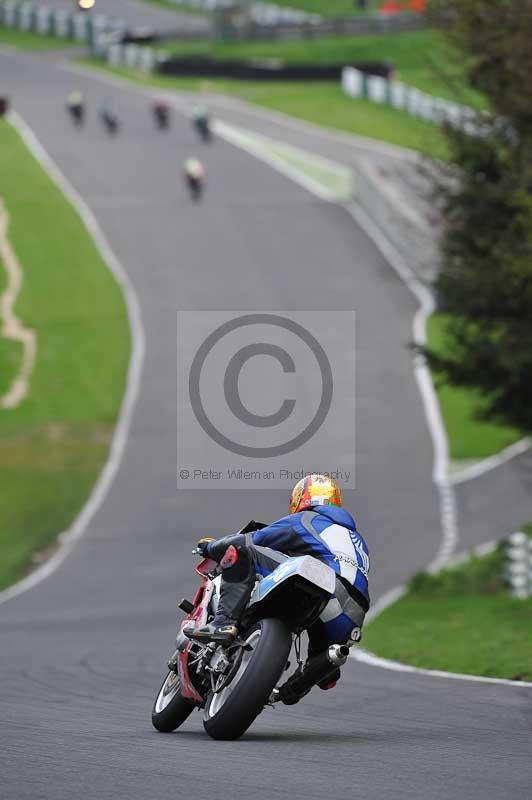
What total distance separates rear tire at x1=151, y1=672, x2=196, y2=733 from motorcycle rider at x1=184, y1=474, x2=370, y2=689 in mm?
464

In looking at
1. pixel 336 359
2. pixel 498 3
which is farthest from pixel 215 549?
pixel 336 359

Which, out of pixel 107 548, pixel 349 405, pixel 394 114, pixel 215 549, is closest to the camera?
pixel 215 549

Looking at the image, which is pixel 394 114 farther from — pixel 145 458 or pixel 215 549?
pixel 215 549

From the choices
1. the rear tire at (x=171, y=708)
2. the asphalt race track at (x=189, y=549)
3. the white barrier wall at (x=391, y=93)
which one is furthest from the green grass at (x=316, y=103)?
the rear tire at (x=171, y=708)

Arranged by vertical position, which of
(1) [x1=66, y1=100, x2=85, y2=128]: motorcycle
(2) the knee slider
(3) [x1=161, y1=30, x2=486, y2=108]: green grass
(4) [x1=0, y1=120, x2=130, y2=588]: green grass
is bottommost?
(3) [x1=161, y1=30, x2=486, y2=108]: green grass

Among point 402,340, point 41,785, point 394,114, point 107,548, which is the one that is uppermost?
point 41,785

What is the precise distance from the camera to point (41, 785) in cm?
665

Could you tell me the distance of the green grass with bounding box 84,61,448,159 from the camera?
64750 mm

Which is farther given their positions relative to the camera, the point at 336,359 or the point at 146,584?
the point at 336,359

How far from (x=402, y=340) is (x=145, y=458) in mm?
10585

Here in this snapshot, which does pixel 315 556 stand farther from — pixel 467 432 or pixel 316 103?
pixel 316 103

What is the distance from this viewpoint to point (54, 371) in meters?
38.2

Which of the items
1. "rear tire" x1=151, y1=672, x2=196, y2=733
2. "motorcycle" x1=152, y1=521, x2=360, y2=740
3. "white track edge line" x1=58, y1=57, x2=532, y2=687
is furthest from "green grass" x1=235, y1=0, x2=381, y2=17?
"motorcycle" x1=152, y1=521, x2=360, y2=740

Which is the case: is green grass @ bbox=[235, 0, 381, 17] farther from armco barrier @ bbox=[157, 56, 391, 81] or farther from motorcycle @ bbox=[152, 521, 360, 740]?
motorcycle @ bbox=[152, 521, 360, 740]
